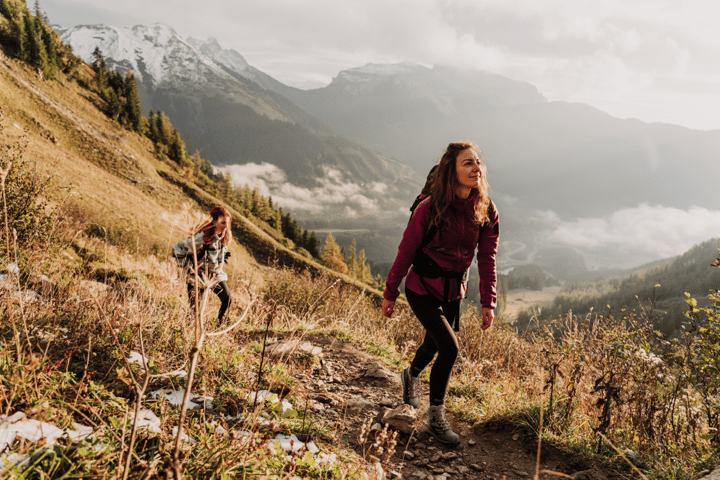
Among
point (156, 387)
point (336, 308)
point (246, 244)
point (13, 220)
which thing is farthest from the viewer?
point (246, 244)

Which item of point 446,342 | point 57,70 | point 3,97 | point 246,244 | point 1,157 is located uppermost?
point 57,70

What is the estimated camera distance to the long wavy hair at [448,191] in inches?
130

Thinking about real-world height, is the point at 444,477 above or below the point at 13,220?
below

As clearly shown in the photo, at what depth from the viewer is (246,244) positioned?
40312mm

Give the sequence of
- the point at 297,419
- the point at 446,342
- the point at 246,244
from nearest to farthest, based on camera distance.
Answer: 1. the point at 297,419
2. the point at 446,342
3. the point at 246,244

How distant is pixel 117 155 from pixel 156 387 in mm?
42232

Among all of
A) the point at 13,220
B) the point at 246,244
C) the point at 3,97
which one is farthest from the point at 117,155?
the point at 13,220

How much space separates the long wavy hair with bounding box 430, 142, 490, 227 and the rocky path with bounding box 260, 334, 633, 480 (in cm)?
175

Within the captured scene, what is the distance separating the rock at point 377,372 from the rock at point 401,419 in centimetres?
127

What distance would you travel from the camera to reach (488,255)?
360cm

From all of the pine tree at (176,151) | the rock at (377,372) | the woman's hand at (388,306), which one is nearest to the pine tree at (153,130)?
the pine tree at (176,151)

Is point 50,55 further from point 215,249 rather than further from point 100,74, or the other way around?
point 215,249

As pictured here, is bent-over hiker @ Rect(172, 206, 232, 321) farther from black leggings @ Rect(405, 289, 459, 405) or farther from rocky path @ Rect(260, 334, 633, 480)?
black leggings @ Rect(405, 289, 459, 405)

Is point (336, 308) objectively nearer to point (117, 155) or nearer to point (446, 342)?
point (446, 342)
